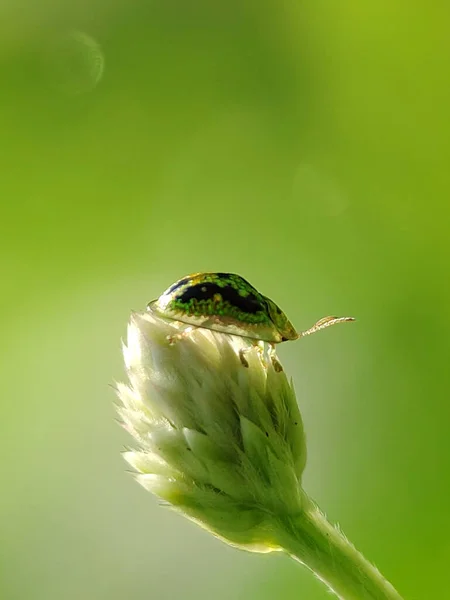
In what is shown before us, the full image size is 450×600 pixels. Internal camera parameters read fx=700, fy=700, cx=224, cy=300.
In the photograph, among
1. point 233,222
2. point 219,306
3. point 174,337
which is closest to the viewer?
point 174,337

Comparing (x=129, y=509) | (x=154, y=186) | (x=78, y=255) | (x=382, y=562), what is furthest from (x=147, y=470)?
(x=154, y=186)

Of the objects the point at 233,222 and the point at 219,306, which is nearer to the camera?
the point at 219,306

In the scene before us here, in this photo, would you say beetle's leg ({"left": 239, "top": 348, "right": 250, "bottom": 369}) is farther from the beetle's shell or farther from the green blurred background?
the green blurred background

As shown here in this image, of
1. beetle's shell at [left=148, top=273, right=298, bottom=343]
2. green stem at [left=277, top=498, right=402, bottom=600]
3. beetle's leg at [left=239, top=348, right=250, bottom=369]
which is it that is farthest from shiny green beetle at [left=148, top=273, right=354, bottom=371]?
green stem at [left=277, top=498, right=402, bottom=600]

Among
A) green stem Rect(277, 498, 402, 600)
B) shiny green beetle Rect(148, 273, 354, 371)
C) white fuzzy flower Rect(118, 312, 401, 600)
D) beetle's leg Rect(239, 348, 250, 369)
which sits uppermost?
shiny green beetle Rect(148, 273, 354, 371)

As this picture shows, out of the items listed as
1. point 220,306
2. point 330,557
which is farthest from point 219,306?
point 330,557

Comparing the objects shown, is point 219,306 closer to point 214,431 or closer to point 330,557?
point 214,431

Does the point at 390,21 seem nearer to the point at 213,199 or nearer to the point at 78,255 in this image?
the point at 213,199
